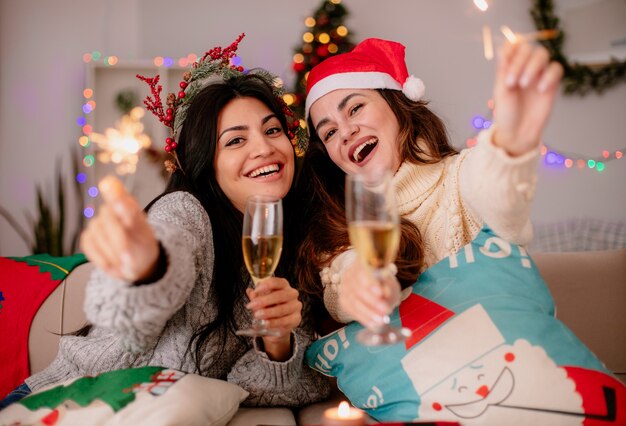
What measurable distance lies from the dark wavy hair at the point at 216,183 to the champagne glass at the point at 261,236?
1.46 feet

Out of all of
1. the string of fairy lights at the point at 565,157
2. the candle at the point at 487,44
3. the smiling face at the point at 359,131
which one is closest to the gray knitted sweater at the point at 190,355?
the smiling face at the point at 359,131

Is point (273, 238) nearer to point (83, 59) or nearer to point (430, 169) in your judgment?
point (430, 169)

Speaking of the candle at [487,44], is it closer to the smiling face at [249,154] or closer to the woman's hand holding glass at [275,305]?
the smiling face at [249,154]

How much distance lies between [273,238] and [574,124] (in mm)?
4016

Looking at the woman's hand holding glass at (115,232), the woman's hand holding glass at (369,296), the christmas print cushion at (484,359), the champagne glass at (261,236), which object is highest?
the woman's hand holding glass at (115,232)

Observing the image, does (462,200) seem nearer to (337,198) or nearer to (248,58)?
(337,198)

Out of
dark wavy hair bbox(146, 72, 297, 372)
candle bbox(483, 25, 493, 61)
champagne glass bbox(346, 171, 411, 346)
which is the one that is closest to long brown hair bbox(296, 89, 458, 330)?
dark wavy hair bbox(146, 72, 297, 372)

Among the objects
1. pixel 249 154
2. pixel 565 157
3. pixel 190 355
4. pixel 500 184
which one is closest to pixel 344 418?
pixel 500 184

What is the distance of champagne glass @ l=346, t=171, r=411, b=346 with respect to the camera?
1031mm

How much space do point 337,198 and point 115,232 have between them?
1193mm

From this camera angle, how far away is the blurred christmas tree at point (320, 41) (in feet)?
13.3

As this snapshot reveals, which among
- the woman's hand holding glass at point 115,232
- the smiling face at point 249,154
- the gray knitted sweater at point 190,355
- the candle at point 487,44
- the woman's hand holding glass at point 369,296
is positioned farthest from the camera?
the candle at point 487,44

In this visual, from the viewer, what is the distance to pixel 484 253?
57.9 inches

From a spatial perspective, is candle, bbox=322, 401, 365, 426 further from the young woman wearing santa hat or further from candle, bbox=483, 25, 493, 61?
candle, bbox=483, 25, 493, 61
